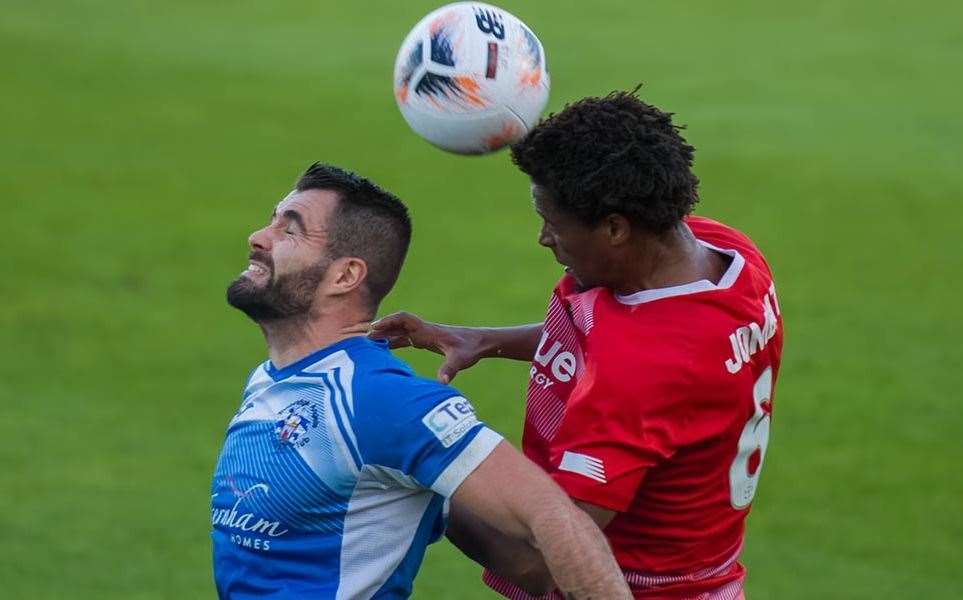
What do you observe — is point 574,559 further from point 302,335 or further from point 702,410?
point 302,335

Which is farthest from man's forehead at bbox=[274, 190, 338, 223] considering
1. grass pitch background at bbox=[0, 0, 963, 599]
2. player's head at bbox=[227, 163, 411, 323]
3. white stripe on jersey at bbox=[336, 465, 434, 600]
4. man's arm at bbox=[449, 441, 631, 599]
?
grass pitch background at bbox=[0, 0, 963, 599]

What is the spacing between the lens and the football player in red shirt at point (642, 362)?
3721 mm

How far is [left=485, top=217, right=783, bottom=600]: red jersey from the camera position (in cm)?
371

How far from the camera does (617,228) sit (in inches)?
151

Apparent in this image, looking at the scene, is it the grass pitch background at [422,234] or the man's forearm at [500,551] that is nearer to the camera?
the man's forearm at [500,551]

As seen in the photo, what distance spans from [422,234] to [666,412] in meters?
9.09

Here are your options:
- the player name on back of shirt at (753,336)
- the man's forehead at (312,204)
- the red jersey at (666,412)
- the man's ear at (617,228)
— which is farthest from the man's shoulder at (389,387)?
the player name on back of shirt at (753,336)

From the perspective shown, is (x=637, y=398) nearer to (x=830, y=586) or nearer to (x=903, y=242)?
(x=830, y=586)

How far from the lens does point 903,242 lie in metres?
12.5

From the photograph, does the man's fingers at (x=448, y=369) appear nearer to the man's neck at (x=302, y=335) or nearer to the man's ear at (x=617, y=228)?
the man's neck at (x=302, y=335)

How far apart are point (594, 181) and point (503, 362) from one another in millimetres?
6416

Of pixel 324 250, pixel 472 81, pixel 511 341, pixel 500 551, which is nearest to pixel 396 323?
pixel 511 341

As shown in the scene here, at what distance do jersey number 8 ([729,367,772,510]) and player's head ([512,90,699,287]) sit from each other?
1.69 feet

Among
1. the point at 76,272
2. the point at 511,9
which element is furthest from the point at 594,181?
the point at 511,9
